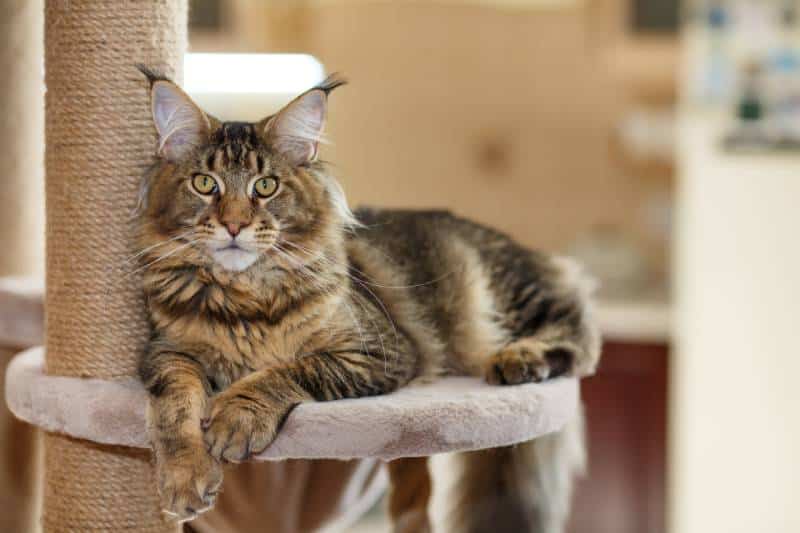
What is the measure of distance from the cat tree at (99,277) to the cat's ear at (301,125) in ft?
0.61

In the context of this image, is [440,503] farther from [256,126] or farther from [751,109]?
[751,109]

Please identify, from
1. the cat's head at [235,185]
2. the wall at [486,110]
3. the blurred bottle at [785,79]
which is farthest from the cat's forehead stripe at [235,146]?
the wall at [486,110]

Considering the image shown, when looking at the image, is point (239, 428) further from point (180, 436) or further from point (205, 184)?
point (205, 184)

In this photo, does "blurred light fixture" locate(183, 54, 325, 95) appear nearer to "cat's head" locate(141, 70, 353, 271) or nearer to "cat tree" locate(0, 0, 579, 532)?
"cat tree" locate(0, 0, 579, 532)

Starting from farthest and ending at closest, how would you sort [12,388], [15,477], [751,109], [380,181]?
[380,181]
[751,109]
[15,477]
[12,388]

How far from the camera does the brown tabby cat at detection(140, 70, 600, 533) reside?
1077 mm

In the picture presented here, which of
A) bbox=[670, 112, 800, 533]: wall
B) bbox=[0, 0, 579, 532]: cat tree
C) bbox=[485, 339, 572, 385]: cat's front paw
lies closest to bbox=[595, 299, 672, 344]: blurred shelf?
bbox=[670, 112, 800, 533]: wall

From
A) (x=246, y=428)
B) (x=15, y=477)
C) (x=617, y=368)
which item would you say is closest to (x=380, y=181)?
(x=617, y=368)

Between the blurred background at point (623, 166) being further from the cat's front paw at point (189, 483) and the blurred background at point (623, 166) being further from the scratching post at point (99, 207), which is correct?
the cat's front paw at point (189, 483)

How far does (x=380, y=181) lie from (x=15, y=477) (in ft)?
7.87

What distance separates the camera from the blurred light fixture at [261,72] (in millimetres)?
3252

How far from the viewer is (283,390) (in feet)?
3.66

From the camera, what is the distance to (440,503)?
53.9 inches

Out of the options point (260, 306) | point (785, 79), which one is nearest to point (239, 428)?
point (260, 306)
